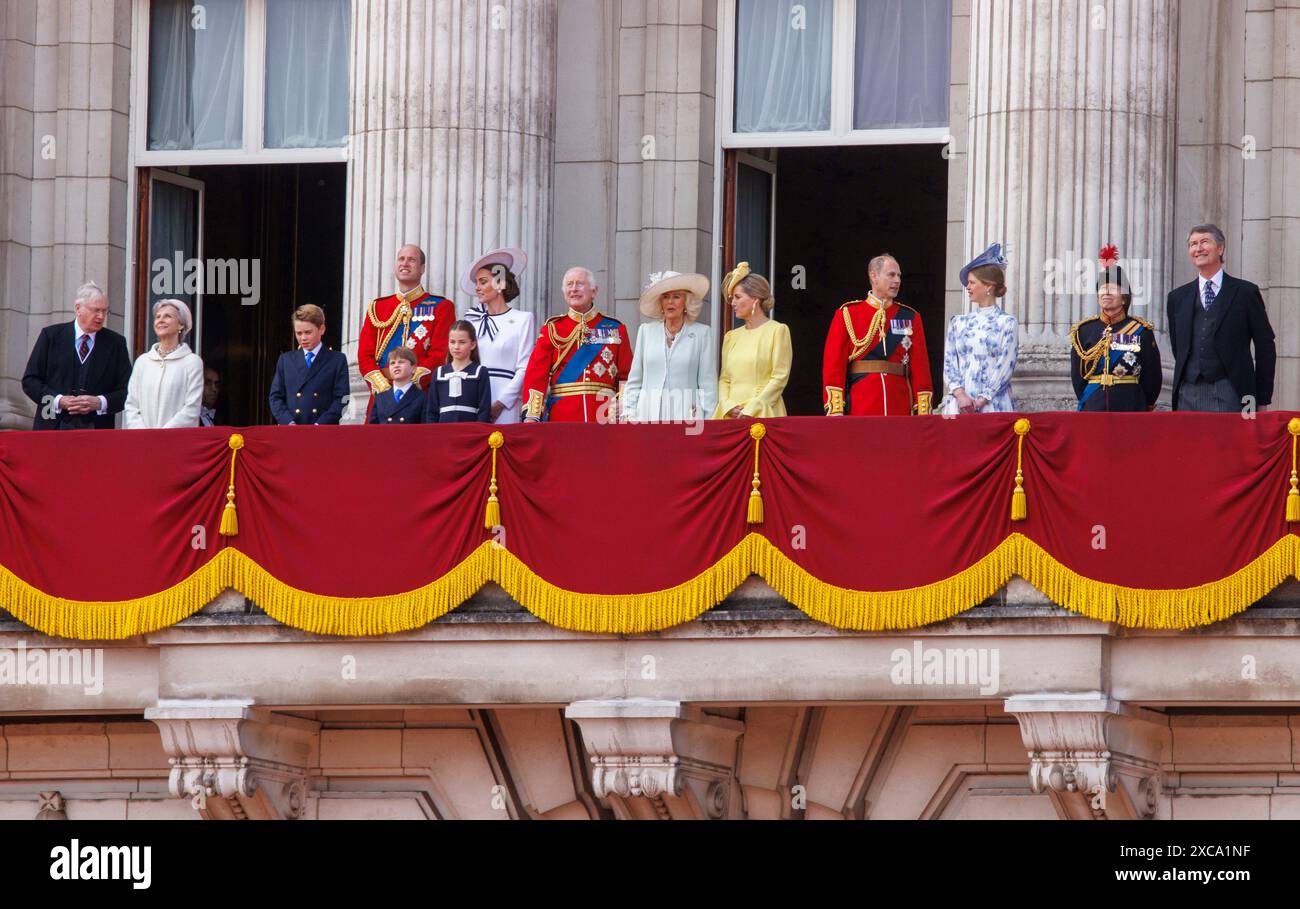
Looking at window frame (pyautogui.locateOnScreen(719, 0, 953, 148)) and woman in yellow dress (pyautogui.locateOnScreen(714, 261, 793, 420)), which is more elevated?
window frame (pyautogui.locateOnScreen(719, 0, 953, 148))

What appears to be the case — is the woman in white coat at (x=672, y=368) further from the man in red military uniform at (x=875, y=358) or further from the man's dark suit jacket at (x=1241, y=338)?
the man's dark suit jacket at (x=1241, y=338)

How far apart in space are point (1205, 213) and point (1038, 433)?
5.40 m

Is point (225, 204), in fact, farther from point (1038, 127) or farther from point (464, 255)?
point (1038, 127)

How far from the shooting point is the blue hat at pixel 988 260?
1061 inches

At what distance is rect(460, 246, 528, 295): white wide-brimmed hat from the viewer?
28.9 m

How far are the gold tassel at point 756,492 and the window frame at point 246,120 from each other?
766 cm

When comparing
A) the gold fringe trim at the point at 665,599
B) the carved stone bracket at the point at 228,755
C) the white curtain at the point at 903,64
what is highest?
the white curtain at the point at 903,64

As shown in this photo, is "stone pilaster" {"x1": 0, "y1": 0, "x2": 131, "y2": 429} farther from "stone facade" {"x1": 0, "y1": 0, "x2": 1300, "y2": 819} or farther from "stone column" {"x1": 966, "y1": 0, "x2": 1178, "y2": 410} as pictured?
"stone column" {"x1": 966, "y1": 0, "x2": 1178, "y2": 410}

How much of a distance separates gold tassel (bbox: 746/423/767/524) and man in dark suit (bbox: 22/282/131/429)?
19.8 ft

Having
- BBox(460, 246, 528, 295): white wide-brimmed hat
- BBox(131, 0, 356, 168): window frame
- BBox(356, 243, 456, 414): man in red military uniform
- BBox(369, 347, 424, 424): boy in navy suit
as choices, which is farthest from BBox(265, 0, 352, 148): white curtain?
BBox(369, 347, 424, 424): boy in navy suit

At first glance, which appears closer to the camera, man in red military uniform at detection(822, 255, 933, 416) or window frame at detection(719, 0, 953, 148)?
man in red military uniform at detection(822, 255, 933, 416)

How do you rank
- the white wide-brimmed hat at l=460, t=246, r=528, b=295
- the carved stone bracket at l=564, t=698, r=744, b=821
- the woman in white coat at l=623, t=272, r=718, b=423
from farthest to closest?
the white wide-brimmed hat at l=460, t=246, r=528, b=295 → the woman in white coat at l=623, t=272, r=718, b=423 → the carved stone bracket at l=564, t=698, r=744, b=821

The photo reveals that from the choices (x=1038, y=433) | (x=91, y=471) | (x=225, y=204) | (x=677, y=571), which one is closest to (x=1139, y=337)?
(x=1038, y=433)

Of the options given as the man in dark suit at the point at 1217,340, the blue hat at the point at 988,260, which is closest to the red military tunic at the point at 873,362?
the blue hat at the point at 988,260
